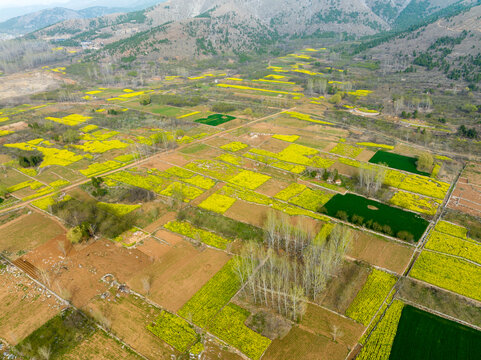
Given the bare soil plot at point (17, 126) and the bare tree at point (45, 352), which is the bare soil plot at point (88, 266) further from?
the bare soil plot at point (17, 126)

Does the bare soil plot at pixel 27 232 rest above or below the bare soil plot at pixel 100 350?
above

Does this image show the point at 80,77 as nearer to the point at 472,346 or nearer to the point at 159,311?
the point at 159,311

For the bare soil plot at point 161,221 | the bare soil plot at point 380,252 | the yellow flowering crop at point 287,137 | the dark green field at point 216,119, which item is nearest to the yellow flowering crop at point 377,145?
the yellow flowering crop at point 287,137

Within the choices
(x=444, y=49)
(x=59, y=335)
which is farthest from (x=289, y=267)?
(x=444, y=49)

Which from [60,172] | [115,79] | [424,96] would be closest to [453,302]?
[60,172]

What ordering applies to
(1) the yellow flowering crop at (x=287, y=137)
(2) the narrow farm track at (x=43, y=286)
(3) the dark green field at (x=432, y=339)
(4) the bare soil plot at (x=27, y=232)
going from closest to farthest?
(3) the dark green field at (x=432, y=339) → (2) the narrow farm track at (x=43, y=286) → (4) the bare soil plot at (x=27, y=232) → (1) the yellow flowering crop at (x=287, y=137)

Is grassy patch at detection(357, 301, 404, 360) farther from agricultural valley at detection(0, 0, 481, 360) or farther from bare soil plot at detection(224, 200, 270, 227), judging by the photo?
bare soil plot at detection(224, 200, 270, 227)
